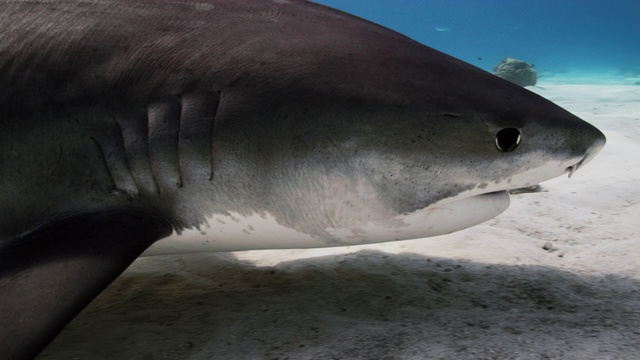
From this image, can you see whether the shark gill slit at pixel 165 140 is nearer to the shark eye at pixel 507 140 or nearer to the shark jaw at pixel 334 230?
the shark jaw at pixel 334 230

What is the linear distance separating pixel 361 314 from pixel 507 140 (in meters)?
A: 0.86

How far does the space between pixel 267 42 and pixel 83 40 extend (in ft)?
2.29

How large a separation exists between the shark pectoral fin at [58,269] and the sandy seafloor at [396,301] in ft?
1.32

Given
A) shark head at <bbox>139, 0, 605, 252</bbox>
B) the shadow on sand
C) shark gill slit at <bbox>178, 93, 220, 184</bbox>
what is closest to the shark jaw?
shark head at <bbox>139, 0, 605, 252</bbox>

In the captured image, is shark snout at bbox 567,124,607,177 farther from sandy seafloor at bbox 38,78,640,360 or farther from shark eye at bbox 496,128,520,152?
sandy seafloor at bbox 38,78,640,360

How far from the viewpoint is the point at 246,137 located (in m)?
1.64

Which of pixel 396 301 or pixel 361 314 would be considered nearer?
pixel 361 314

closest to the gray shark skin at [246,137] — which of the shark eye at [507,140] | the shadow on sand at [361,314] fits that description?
the shark eye at [507,140]

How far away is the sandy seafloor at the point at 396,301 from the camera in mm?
1567

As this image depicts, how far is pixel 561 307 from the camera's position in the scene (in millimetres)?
1814

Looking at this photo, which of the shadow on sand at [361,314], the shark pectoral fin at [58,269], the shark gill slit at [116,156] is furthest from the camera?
the shark gill slit at [116,156]

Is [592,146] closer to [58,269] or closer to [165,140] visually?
[165,140]

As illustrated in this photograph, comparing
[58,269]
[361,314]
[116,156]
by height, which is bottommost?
[361,314]

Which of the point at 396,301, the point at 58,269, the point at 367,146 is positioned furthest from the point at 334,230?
the point at 58,269
